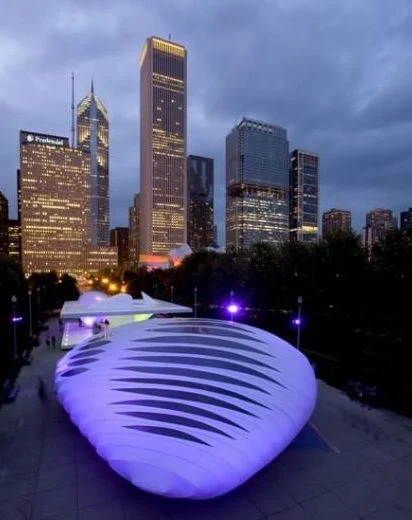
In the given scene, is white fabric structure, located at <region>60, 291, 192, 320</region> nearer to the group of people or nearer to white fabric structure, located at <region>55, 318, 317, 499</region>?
the group of people

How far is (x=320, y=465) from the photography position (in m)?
14.4

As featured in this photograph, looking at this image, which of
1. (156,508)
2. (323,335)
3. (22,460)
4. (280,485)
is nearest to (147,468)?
(156,508)

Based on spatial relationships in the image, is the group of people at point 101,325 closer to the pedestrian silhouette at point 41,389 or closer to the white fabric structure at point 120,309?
the white fabric structure at point 120,309

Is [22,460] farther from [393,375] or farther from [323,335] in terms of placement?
[323,335]

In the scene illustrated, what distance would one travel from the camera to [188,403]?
40.4 feet

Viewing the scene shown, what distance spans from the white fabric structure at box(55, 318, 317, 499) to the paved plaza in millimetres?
1121

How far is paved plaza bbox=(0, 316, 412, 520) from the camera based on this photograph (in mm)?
11617

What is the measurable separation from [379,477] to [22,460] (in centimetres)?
1383

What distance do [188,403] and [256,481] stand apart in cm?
406

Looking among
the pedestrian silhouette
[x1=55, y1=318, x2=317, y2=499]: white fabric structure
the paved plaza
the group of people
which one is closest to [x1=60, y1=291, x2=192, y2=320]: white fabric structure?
the group of people

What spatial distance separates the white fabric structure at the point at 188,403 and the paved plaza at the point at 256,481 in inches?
44.1

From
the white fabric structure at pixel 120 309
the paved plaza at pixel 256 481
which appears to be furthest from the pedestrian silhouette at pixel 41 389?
the white fabric structure at pixel 120 309

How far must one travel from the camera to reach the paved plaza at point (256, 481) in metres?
11.6

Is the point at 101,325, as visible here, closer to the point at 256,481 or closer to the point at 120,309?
the point at 120,309
